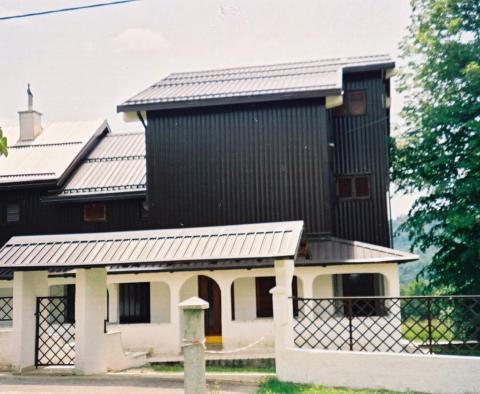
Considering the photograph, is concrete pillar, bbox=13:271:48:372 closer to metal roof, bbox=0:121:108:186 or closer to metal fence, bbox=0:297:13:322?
metal fence, bbox=0:297:13:322

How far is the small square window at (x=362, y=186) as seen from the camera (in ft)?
62.3

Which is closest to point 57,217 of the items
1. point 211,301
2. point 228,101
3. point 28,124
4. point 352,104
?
point 28,124

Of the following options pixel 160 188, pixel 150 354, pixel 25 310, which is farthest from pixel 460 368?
pixel 160 188

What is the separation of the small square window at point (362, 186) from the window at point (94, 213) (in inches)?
311

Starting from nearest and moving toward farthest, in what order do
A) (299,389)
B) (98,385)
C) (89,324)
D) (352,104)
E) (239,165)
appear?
(299,389) < (98,385) < (89,324) < (239,165) < (352,104)

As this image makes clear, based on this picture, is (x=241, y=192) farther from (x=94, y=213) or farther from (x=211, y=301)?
(x=94, y=213)

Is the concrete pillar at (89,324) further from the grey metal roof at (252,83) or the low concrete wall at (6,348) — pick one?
the grey metal roof at (252,83)

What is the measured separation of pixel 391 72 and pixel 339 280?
6750mm

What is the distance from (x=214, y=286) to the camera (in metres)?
18.7

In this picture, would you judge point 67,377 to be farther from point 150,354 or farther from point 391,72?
point 391,72

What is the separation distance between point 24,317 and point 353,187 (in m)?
10.5

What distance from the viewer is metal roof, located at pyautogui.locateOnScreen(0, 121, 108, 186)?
20.8 metres

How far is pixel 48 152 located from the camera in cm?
2247

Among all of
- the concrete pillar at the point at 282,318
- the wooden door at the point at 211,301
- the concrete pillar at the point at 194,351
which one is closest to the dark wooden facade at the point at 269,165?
the wooden door at the point at 211,301
